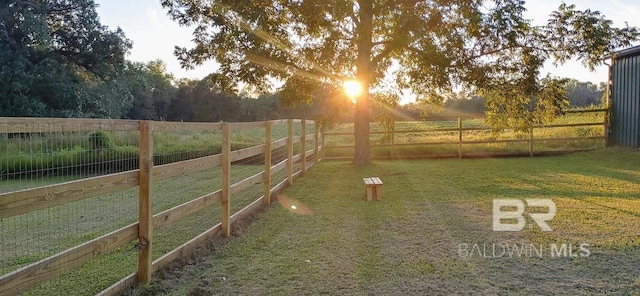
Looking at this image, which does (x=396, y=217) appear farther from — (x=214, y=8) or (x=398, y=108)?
(x=398, y=108)

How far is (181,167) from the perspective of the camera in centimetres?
361

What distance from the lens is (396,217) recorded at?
17.3 feet

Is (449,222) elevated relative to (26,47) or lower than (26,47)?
lower

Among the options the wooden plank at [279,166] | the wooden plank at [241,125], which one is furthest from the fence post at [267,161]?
the wooden plank at [279,166]

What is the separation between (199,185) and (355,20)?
5.63 m

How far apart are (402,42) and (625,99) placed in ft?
25.1

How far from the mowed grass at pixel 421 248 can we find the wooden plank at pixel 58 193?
77 cm

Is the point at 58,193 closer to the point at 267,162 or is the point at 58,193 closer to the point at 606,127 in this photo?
the point at 267,162

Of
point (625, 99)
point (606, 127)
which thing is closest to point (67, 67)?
point (606, 127)

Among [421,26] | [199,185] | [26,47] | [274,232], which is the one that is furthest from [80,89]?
[274,232]

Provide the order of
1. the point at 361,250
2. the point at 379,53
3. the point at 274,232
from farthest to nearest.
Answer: the point at 379,53 < the point at 274,232 < the point at 361,250

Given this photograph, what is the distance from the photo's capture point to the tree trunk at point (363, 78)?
10.5m

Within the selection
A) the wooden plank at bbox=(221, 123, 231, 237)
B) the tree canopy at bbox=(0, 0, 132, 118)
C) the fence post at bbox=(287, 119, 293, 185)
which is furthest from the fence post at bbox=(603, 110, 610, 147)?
the tree canopy at bbox=(0, 0, 132, 118)

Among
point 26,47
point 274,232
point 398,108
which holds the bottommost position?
point 274,232
